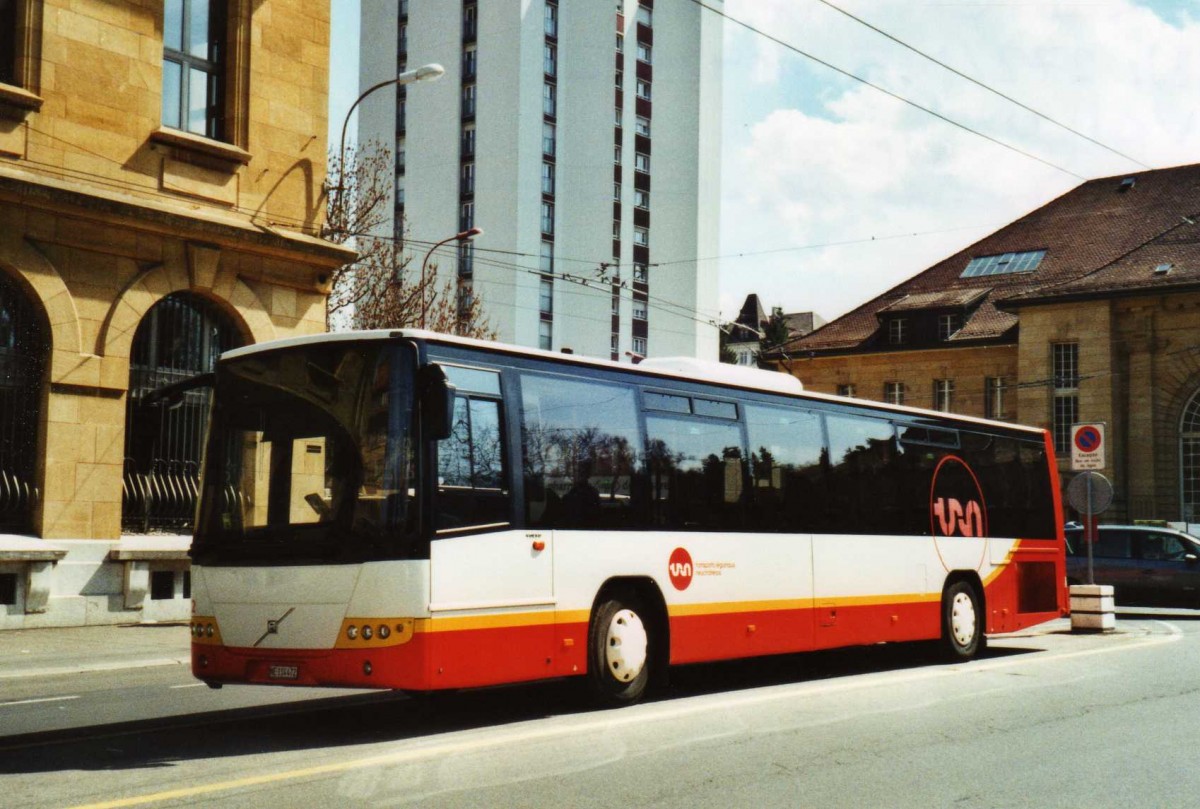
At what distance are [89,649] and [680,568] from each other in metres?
8.12

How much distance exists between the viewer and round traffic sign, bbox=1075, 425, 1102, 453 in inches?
837

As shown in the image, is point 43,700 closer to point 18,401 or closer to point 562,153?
point 18,401

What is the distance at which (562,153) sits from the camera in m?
71.5

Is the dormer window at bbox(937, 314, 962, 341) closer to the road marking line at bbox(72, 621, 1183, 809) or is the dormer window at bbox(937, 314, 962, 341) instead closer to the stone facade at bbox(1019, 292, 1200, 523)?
the stone facade at bbox(1019, 292, 1200, 523)

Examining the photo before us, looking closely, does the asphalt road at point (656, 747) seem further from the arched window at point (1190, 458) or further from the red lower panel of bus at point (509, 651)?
the arched window at point (1190, 458)

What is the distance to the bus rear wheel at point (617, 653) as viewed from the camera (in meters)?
10.5

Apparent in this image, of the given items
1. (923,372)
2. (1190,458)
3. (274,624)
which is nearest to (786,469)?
(274,624)

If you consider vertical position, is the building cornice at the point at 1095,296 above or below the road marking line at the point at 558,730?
above

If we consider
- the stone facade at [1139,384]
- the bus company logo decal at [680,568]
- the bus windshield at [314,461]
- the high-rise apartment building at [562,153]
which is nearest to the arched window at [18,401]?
the bus windshield at [314,461]

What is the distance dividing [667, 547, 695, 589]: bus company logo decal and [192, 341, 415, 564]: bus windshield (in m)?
3.02

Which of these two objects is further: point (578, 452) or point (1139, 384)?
point (1139, 384)

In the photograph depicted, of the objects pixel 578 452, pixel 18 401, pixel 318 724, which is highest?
pixel 18 401

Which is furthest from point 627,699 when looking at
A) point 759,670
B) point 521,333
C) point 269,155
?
point 521,333

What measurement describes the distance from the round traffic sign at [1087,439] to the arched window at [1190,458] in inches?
1369
